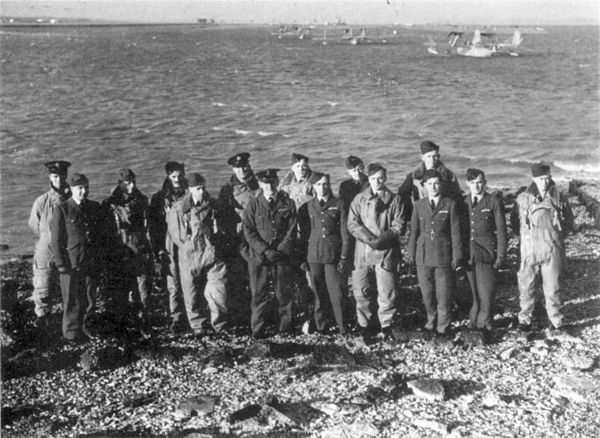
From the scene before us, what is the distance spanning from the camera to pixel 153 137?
1361 inches

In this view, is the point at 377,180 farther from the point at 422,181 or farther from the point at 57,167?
the point at 57,167

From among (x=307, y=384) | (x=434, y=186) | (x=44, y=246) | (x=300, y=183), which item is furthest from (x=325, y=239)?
(x=44, y=246)

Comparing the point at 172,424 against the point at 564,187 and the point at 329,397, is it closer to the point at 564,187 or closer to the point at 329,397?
the point at 329,397

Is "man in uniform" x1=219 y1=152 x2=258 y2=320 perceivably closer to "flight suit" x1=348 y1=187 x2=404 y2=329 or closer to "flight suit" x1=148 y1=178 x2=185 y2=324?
"flight suit" x1=148 y1=178 x2=185 y2=324

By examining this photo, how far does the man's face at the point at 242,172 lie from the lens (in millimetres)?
9227

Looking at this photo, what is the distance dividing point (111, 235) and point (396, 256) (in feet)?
12.7

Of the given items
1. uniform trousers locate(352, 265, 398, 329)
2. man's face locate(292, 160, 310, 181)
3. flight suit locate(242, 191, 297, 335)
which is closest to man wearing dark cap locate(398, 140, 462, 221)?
uniform trousers locate(352, 265, 398, 329)

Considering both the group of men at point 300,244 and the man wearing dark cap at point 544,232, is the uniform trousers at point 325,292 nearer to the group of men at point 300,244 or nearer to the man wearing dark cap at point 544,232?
the group of men at point 300,244

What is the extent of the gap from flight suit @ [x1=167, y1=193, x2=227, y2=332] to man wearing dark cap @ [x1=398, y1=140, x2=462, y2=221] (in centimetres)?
290

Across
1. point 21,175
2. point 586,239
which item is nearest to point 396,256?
point 586,239

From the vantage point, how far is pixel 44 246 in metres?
8.63

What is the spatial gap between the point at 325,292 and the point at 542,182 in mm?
3175

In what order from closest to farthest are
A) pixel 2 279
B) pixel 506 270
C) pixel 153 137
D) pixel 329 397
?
pixel 329 397 → pixel 506 270 → pixel 2 279 → pixel 153 137

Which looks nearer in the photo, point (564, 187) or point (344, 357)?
point (344, 357)
